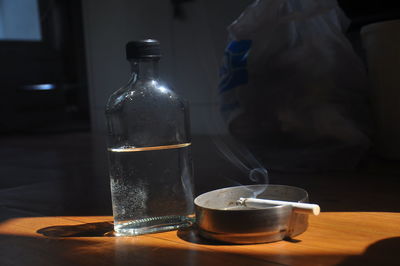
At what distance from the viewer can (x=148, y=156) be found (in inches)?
26.2

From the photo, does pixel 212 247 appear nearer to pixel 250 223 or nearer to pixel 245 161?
pixel 250 223

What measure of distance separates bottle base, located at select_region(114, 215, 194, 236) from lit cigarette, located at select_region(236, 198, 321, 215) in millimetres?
87

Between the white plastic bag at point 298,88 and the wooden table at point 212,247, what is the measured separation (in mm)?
453

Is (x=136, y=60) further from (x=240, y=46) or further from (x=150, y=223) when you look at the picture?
(x=240, y=46)

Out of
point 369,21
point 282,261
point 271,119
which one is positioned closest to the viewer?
point 282,261

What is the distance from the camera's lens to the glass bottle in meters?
0.66

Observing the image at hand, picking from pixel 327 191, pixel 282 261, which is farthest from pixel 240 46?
pixel 282 261

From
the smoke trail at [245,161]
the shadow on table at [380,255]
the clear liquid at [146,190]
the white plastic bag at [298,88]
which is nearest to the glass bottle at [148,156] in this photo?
the clear liquid at [146,190]

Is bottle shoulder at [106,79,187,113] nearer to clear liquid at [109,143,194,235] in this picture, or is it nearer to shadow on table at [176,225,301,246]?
clear liquid at [109,143,194,235]

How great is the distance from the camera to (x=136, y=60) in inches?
25.7

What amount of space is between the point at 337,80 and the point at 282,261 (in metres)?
0.76

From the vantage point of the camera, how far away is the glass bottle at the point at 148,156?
0.66 m

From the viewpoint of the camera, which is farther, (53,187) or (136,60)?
(53,187)

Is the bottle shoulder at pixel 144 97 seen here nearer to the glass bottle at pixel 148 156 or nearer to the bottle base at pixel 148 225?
the glass bottle at pixel 148 156
